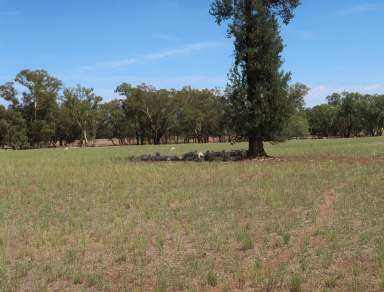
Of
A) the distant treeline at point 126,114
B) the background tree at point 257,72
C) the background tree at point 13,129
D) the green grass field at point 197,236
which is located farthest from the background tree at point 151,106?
the green grass field at point 197,236

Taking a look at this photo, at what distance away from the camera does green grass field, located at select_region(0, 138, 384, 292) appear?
24.5 ft

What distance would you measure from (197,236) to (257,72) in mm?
21363

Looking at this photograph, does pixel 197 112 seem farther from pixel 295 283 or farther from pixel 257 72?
pixel 295 283

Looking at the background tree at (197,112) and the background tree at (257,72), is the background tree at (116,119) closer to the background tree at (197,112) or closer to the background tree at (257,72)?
the background tree at (197,112)

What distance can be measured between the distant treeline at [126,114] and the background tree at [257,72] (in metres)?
48.9

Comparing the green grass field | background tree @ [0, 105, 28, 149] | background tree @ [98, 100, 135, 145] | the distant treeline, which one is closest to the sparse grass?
the green grass field

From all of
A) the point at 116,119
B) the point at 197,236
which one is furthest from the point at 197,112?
the point at 197,236

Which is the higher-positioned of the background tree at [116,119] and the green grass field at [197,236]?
the background tree at [116,119]

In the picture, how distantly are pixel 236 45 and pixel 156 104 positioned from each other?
7354cm

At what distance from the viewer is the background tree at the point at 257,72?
29875mm

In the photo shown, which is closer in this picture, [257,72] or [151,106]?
[257,72]

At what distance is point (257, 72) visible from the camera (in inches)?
1188

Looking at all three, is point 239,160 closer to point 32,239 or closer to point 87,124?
point 32,239

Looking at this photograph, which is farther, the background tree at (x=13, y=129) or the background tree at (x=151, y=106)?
the background tree at (x=151, y=106)
